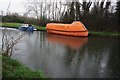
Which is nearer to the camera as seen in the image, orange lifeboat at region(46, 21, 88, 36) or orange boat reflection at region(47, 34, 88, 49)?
orange boat reflection at region(47, 34, 88, 49)

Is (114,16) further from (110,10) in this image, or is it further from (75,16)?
(75,16)

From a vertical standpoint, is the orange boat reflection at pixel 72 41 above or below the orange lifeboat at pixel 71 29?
below

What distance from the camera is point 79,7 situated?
25594mm

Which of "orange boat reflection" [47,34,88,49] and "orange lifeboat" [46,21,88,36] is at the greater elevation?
"orange lifeboat" [46,21,88,36]

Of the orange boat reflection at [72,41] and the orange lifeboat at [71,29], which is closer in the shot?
the orange boat reflection at [72,41]

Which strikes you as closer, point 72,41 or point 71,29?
point 72,41

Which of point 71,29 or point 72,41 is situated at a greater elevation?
point 71,29

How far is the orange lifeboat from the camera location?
19.2m

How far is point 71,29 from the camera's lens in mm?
19812

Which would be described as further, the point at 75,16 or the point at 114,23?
the point at 75,16

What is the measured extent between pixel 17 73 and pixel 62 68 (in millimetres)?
2592

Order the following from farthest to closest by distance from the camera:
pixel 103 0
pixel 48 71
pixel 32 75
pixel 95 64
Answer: pixel 103 0 < pixel 95 64 < pixel 48 71 < pixel 32 75

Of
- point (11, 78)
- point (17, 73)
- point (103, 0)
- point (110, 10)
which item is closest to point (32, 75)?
point (17, 73)

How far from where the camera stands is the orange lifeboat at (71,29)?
755 inches
